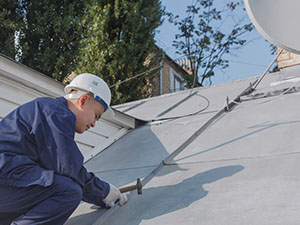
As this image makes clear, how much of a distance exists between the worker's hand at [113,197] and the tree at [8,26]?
8.52 metres

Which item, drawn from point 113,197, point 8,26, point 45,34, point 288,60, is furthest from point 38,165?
point 45,34

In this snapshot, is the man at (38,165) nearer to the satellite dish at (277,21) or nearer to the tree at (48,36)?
the satellite dish at (277,21)

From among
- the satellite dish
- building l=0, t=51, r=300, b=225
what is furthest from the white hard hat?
the satellite dish

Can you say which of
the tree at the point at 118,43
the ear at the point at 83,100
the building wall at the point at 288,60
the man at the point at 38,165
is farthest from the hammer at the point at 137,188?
the tree at the point at 118,43

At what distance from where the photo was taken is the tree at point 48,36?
10.5m

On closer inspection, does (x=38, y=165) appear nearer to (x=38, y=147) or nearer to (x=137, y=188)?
(x=38, y=147)

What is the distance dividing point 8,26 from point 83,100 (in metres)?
8.53

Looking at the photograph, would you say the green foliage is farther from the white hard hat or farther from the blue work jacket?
the blue work jacket

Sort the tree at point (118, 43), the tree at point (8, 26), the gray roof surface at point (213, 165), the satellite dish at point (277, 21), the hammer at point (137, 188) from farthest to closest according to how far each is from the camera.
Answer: the tree at point (118, 43) → the tree at point (8, 26) → the satellite dish at point (277, 21) → the hammer at point (137, 188) → the gray roof surface at point (213, 165)

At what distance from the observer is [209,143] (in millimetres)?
3371

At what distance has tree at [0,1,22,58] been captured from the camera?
31.9ft

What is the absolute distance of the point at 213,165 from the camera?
9.23 feet

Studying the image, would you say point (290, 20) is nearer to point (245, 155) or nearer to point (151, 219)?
point (245, 155)

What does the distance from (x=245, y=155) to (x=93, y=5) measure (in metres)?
9.99
